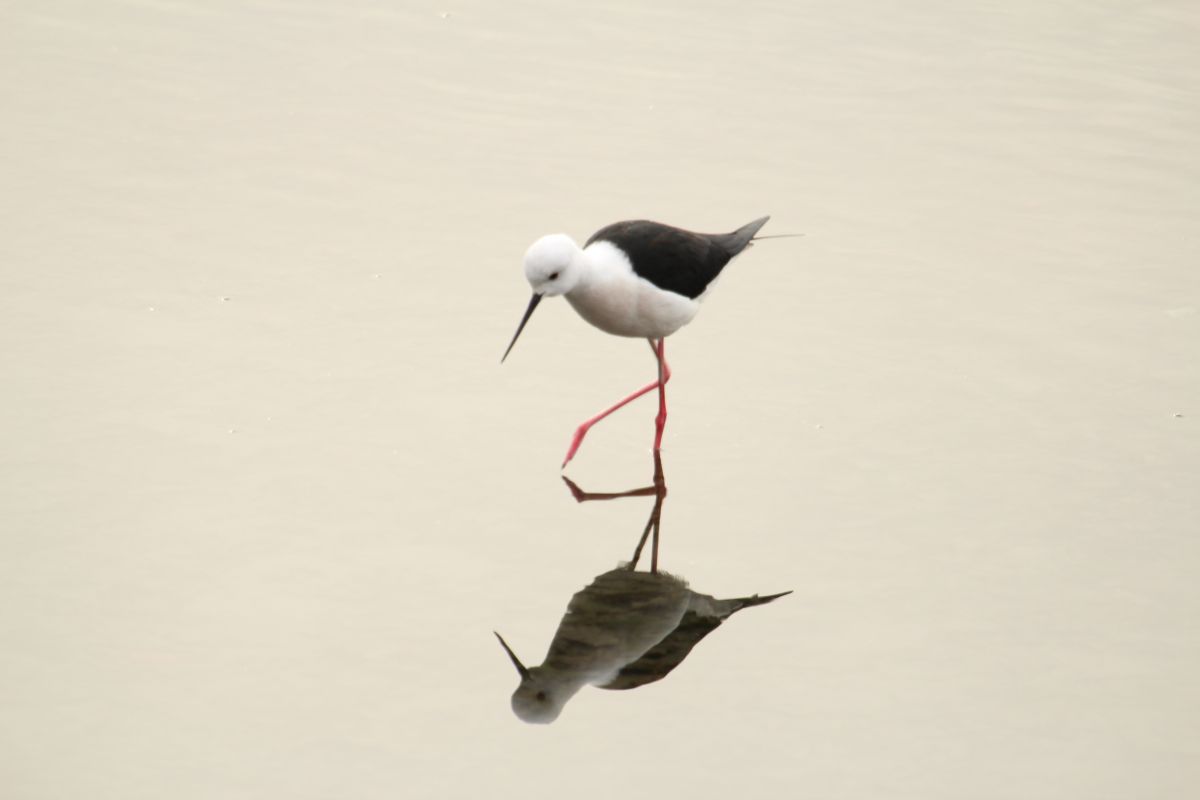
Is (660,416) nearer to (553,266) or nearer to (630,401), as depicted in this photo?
(630,401)

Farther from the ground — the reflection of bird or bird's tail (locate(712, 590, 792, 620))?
the reflection of bird

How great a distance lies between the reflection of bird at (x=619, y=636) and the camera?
165 inches

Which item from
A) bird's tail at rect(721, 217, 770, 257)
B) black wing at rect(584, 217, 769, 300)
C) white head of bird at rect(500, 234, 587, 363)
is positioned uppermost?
white head of bird at rect(500, 234, 587, 363)

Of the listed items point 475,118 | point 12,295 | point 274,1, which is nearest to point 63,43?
point 274,1

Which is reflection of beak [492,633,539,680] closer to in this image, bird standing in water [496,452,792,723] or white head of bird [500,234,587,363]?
bird standing in water [496,452,792,723]

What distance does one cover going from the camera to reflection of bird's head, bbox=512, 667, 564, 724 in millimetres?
4082

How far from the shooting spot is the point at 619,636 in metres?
4.43

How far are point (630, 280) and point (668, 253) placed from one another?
0.24m

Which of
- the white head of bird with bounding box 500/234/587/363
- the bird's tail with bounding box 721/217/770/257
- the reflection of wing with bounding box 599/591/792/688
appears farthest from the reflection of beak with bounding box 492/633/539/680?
the bird's tail with bounding box 721/217/770/257

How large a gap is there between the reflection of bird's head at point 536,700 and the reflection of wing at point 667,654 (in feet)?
0.50

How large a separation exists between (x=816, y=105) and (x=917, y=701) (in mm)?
4642

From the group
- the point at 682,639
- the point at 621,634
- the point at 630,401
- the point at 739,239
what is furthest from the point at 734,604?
the point at 739,239

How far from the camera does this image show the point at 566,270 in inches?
200

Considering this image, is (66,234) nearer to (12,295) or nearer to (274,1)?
(12,295)
